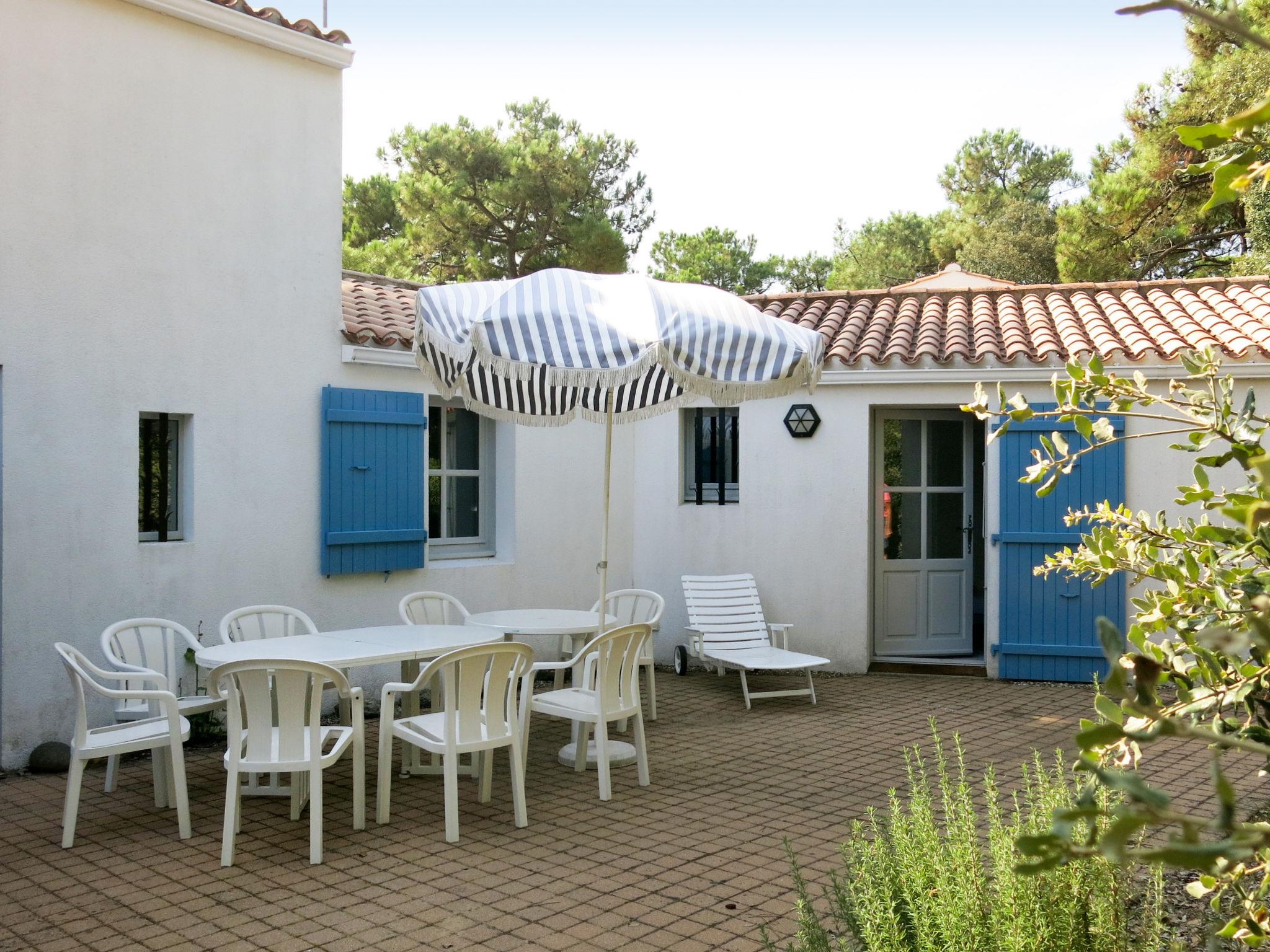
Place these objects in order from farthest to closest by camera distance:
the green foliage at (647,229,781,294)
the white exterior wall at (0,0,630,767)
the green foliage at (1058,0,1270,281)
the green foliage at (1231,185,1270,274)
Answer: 1. the green foliage at (647,229,781,294)
2. the green foliage at (1058,0,1270,281)
3. the green foliage at (1231,185,1270,274)
4. the white exterior wall at (0,0,630,767)

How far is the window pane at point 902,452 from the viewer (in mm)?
10547

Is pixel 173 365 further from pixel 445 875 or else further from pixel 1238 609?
pixel 1238 609

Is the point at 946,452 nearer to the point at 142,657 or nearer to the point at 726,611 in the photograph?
the point at 726,611

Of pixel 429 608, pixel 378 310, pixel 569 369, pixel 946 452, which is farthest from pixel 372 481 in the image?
pixel 946 452

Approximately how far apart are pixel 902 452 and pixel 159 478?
6.52 m

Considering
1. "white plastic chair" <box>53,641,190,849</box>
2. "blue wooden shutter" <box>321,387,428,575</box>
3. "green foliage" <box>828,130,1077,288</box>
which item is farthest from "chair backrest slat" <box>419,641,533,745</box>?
"green foliage" <box>828,130,1077,288</box>

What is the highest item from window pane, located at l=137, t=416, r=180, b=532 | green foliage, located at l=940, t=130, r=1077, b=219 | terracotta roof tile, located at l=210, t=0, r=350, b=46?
green foliage, located at l=940, t=130, r=1077, b=219

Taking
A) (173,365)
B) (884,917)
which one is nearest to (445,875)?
(884,917)

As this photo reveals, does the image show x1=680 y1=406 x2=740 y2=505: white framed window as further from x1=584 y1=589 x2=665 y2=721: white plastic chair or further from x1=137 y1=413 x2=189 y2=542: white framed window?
x1=137 y1=413 x2=189 y2=542: white framed window

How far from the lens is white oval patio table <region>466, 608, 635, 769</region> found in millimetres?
6789

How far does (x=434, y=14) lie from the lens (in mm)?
10062

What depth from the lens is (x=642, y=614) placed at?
868 centimetres

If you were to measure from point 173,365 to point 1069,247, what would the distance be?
17.3 metres

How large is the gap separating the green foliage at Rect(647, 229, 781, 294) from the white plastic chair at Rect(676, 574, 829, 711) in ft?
87.7
